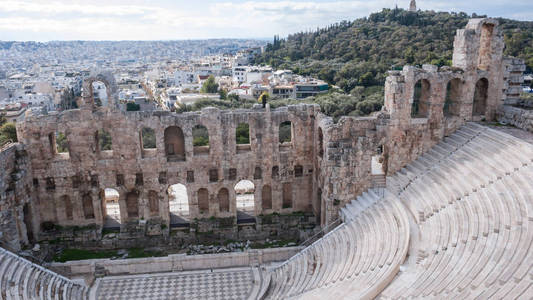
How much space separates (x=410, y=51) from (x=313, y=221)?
49.4 metres

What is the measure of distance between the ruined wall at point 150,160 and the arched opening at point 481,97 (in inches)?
436

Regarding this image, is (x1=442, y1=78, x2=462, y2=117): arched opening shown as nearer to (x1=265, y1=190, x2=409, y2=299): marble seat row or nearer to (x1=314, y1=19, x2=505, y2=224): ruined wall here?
(x1=314, y1=19, x2=505, y2=224): ruined wall

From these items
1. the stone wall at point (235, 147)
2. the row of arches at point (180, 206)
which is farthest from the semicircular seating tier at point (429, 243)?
the row of arches at point (180, 206)

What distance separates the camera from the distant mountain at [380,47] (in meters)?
64.3

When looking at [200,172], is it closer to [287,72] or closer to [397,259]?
[397,259]

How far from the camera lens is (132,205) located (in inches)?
1165

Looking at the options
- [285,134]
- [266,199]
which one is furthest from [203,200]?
[285,134]

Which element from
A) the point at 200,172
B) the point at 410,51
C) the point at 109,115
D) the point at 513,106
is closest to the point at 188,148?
the point at 200,172

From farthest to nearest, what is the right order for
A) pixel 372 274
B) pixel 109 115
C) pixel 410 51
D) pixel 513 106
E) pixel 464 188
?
pixel 410 51
pixel 513 106
pixel 109 115
pixel 464 188
pixel 372 274

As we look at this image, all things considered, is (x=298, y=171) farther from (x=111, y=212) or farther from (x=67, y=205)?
(x=67, y=205)

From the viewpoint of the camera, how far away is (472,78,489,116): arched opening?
2903 cm

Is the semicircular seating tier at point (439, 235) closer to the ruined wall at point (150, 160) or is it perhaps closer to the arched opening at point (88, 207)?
the ruined wall at point (150, 160)

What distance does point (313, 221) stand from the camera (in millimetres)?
28844

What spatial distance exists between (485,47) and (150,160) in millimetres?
22678
